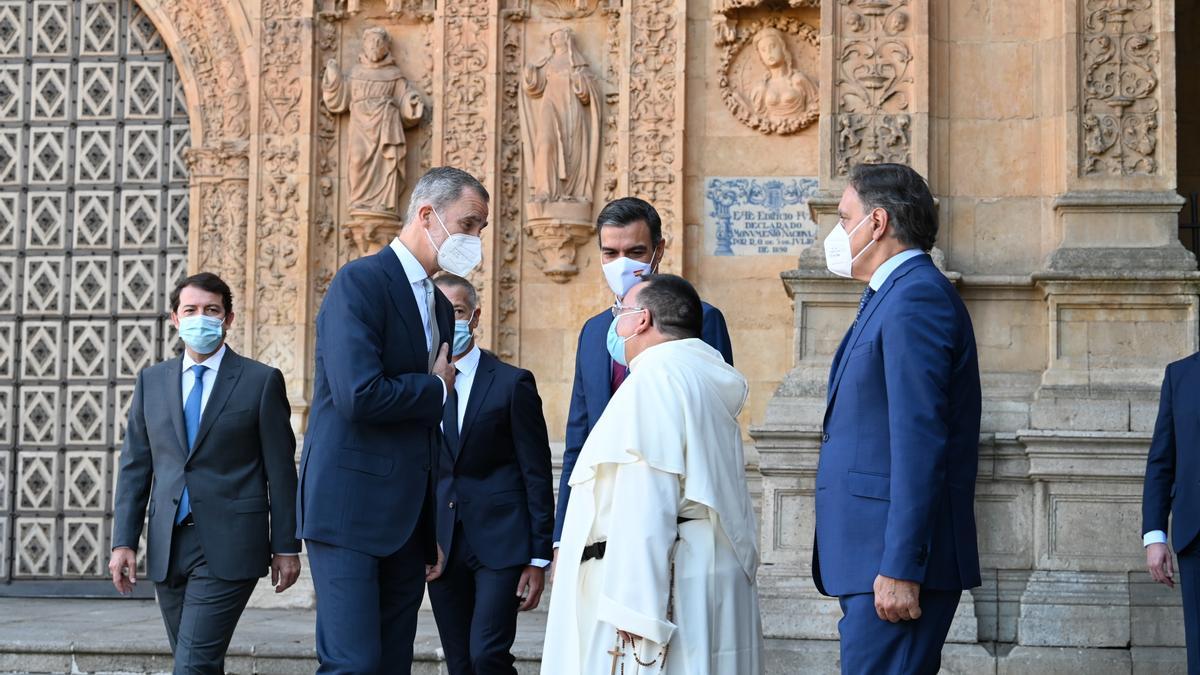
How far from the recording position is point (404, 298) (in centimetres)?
561

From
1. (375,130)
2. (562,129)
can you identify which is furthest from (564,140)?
(375,130)

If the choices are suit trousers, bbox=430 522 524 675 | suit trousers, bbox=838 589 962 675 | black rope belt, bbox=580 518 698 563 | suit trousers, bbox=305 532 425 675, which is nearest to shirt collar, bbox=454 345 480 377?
suit trousers, bbox=430 522 524 675

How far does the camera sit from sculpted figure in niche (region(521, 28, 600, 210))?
1248 centimetres

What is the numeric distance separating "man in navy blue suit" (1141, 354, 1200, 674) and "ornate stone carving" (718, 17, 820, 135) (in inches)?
216

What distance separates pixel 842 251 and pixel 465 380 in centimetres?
228

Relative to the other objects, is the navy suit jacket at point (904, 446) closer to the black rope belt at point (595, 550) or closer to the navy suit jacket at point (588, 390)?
the black rope belt at point (595, 550)

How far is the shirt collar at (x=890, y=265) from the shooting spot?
517 cm

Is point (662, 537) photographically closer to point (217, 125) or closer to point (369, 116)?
point (369, 116)

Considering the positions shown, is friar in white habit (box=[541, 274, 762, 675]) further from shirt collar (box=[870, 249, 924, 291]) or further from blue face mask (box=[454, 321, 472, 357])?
blue face mask (box=[454, 321, 472, 357])

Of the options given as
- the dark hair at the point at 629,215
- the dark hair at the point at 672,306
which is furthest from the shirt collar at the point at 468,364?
the dark hair at the point at 672,306

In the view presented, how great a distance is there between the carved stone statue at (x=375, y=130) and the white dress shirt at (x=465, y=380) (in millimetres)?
5773

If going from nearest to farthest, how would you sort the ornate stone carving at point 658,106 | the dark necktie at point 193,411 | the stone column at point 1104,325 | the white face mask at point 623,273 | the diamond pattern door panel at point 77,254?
the white face mask at point 623,273
the dark necktie at point 193,411
the stone column at point 1104,325
the ornate stone carving at point 658,106
the diamond pattern door panel at point 77,254

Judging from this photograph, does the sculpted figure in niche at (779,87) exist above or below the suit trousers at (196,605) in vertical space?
above

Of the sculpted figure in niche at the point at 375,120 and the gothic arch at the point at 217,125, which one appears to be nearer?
the sculpted figure in niche at the point at 375,120
